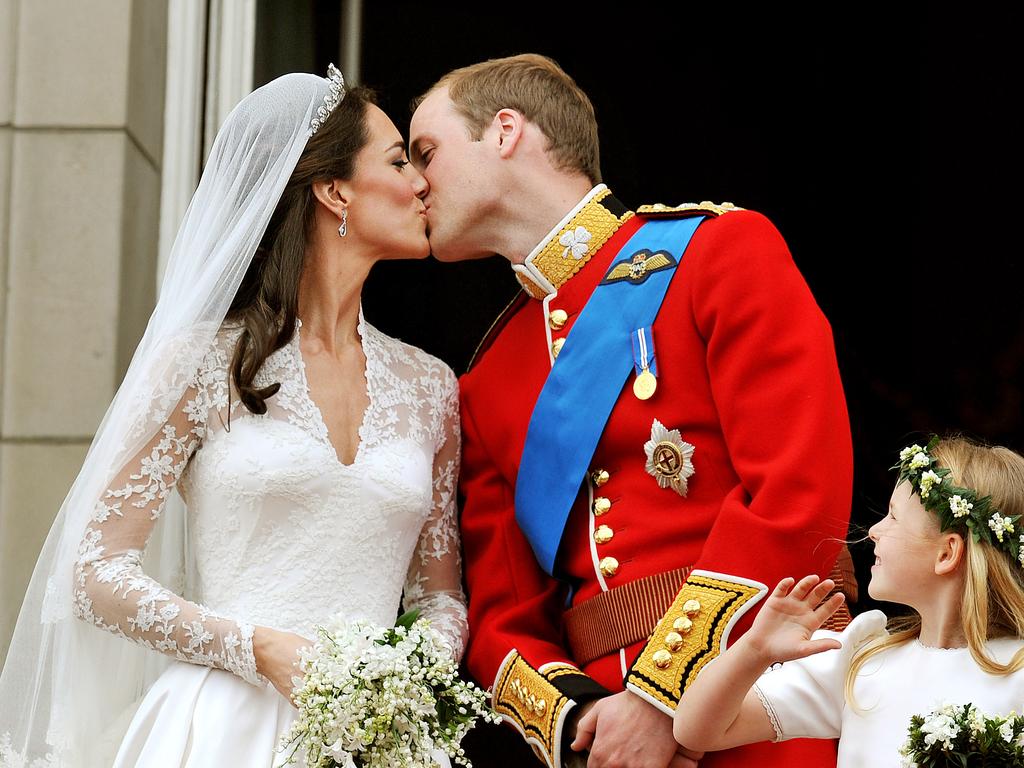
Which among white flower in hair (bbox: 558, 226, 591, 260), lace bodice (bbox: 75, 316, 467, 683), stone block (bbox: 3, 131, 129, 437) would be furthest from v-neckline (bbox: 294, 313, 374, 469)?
stone block (bbox: 3, 131, 129, 437)

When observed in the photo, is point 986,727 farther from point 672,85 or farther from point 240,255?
point 672,85

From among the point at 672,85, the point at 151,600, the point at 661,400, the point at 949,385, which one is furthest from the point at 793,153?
the point at 151,600

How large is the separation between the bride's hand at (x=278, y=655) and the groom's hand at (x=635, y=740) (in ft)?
1.83

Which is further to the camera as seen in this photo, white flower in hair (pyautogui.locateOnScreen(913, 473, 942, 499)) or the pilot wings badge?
the pilot wings badge

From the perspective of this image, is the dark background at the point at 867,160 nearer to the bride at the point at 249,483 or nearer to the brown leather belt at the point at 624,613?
the bride at the point at 249,483

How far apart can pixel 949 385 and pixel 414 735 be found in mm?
3989

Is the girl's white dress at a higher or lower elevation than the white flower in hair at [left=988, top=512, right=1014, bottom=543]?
lower

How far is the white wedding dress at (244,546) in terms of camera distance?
276cm

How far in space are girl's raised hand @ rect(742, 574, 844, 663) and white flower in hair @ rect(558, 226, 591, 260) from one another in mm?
1111

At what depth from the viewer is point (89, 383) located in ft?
11.8

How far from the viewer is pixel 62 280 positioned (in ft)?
11.9

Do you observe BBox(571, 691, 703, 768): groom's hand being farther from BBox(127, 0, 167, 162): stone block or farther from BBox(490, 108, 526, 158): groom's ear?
BBox(127, 0, 167, 162): stone block

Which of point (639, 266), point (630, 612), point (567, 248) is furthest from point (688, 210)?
point (630, 612)

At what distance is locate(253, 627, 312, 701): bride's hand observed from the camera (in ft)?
8.89
